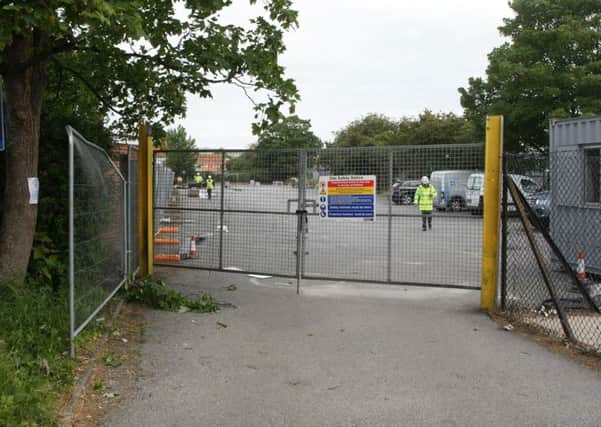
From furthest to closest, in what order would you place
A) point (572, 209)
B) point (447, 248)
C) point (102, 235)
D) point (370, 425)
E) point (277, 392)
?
point (572, 209), point (447, 248), point (102, 235), point (277, 392), point (370, 425)

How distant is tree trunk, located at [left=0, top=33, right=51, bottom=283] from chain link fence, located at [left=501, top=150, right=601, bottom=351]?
5.54 metres

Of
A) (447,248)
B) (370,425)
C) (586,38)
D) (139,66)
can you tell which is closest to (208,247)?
(139,66)

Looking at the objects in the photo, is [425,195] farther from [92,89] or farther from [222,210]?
[92,89]

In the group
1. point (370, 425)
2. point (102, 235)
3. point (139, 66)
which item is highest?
point (139, 66)

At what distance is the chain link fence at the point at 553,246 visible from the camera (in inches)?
282

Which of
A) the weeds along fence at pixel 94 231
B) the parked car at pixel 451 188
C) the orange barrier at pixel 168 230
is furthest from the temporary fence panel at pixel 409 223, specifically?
the weeds along fence at pixel 94 231

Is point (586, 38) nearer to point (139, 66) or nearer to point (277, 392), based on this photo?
point (139, 66)

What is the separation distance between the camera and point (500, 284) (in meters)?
8.23

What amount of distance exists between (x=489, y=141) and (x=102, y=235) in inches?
190

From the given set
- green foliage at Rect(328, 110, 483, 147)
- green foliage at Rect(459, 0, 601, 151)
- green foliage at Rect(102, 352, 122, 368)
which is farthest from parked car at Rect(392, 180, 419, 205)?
green foliage at Rect(328, 110, 483, 147)

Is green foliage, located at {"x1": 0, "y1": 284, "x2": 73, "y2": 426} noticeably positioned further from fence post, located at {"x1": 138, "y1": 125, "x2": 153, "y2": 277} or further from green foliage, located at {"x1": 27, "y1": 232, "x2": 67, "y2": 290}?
fence post, located at {"x1": 138, "y1": 125, "x2": 153, "y2": 277}

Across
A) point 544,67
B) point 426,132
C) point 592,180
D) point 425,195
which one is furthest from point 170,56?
point 426,132

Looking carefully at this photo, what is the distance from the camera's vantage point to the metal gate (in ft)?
28.8

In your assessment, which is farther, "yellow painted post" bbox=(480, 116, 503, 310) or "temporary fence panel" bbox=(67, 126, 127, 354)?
"yellow painted post" bbox=(480, 116, 503, 310)
